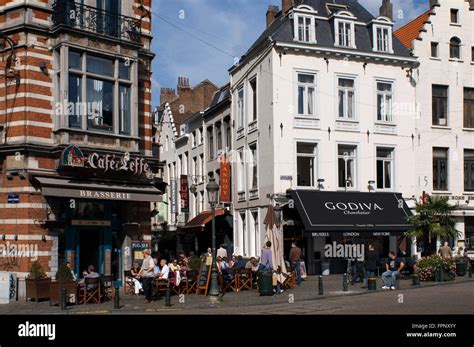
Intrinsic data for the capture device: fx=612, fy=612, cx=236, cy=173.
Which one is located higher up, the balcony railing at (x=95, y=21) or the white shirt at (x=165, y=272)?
the balcony railing at (x=95, y=21)

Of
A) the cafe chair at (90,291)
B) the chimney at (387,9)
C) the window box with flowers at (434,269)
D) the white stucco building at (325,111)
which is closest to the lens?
the cafe chair at (90,291)

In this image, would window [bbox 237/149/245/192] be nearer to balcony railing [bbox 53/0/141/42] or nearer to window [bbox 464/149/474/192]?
balcony railing [bbox 53/0/141/42]

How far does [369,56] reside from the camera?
101 feet

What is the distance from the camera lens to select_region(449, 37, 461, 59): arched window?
32.6 m

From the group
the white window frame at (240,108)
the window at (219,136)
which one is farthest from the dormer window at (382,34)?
the window at (219,136)

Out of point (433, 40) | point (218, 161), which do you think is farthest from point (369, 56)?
point (218, 161)

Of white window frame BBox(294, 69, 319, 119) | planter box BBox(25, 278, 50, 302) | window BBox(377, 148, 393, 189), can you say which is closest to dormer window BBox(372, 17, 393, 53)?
white window frame BBox(294, 69, 319, 119)

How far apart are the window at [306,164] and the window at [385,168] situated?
3.70 meters

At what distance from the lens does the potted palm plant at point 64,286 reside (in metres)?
17.8

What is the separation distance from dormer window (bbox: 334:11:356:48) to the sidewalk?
1345cm

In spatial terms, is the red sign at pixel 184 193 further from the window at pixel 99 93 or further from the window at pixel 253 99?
the window at pixel 99 93

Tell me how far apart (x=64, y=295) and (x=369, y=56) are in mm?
20162

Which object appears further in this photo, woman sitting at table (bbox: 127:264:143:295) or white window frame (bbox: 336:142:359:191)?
white window frame (bbox: 336:142:359:191)
